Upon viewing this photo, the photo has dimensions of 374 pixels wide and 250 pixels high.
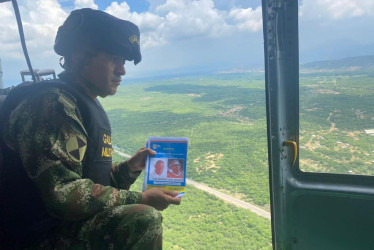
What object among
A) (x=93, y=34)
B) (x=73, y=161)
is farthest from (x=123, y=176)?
(x=93, y=34)

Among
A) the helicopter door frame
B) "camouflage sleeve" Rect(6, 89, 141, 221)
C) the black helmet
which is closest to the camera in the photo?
"camouflage sleeve" Rect(6, 89, 141, 221)

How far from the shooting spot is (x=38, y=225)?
3.51 feet

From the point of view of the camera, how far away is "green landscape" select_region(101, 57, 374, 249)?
5.24ft

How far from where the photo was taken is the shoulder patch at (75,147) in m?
0.99

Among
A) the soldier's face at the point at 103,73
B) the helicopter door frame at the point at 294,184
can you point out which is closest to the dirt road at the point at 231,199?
the helicopter door frame at the point at 294,184

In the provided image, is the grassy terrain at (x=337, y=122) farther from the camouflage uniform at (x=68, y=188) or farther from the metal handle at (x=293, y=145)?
the camouflage uniform at (x=68, y=188)

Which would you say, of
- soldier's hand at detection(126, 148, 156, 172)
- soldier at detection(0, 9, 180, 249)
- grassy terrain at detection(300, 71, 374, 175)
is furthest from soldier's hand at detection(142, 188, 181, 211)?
grassy terrain at detection(300, 71, 374, 175)

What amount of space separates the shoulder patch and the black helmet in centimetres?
43

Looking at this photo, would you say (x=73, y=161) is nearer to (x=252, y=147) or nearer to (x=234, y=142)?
(x=252, y=147)

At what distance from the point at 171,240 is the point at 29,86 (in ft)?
6.62

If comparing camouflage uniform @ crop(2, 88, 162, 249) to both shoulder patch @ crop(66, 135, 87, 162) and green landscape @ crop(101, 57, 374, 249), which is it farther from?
green landscape @ crop(101, 57, 374, 249)

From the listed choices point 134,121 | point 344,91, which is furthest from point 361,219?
point 134,121

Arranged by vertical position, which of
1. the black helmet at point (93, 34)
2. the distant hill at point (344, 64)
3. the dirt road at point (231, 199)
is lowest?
the dirt road at point (231, 199)

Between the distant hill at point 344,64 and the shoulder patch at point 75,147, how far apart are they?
1.21 metres
